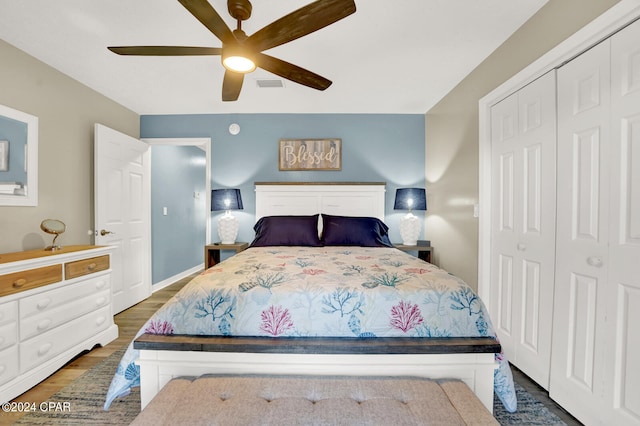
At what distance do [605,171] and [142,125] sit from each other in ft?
14.7

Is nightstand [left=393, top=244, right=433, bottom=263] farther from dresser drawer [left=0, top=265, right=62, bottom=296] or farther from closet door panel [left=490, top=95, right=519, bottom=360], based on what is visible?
dresser drawer [left=0, top=265, right=62, bottom=296]

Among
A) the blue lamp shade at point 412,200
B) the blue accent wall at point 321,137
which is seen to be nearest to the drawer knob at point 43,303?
the blue accent wall at point 321,137

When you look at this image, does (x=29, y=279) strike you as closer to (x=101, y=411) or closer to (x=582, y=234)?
(x=101, y=411)

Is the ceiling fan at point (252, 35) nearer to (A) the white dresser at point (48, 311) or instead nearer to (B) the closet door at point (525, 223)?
(B) the closet door at point (525, 223)

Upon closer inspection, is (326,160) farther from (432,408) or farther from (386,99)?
(432,408)

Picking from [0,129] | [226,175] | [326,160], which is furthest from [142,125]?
[326,160]

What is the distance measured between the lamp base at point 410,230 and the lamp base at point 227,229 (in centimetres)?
204

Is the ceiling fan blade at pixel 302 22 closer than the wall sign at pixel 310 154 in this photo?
Yes

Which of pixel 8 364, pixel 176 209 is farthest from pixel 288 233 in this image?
pixel 176 209

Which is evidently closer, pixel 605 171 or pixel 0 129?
pixel 605 171

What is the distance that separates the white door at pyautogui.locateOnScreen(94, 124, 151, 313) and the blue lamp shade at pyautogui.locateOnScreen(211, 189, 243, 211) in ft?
3.00

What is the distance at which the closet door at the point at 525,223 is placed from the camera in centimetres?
172

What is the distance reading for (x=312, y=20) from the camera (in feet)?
4.48

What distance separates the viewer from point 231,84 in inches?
78.4
